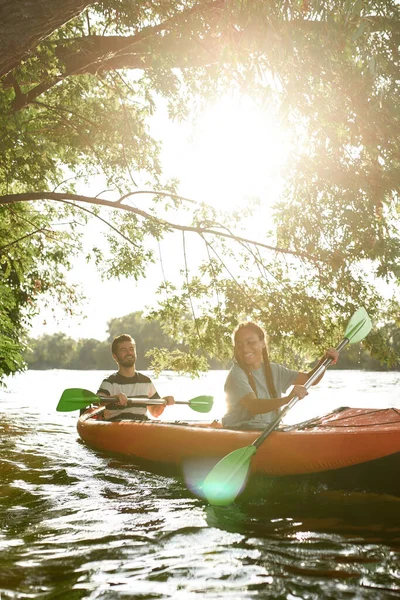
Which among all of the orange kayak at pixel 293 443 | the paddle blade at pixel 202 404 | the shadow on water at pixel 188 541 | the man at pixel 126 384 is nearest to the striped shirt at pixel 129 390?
the man at pixel 126 384

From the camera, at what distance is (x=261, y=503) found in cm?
390

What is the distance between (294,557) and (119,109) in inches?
268

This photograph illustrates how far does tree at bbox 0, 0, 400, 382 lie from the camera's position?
3789 mm

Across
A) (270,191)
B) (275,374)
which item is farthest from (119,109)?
(275,374)

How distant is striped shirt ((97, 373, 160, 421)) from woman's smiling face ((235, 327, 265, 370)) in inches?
89.9

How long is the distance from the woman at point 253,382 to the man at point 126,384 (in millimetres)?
1794

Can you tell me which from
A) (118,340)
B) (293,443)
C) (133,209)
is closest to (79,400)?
(118,340)

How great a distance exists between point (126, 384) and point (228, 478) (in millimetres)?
2835

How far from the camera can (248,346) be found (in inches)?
173

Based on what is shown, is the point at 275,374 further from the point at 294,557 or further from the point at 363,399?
the point at 363,399

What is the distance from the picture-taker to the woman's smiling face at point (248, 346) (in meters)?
4.39

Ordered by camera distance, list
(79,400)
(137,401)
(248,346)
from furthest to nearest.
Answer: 1. (79,400)
2. (137,401)
3. (248,346)

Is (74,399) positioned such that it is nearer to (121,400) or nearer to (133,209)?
(121,400)

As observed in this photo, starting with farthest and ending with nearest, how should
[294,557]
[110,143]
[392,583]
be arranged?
[110,143] < [294,557] < [392,583]
